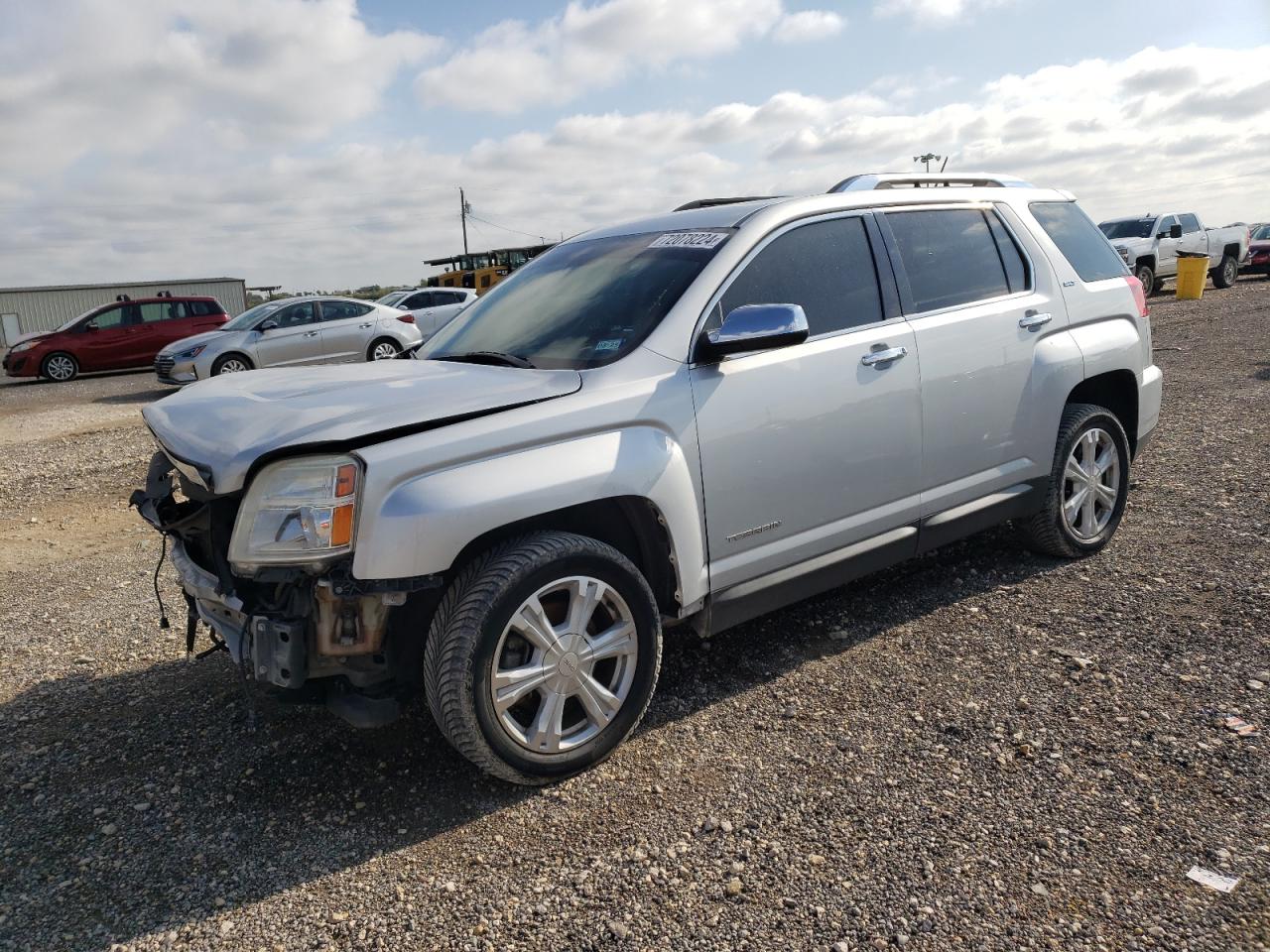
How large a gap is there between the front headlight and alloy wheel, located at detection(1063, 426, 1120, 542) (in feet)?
11.5

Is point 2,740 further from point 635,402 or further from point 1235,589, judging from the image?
point 1235,589

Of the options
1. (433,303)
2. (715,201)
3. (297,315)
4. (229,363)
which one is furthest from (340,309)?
(715,201)

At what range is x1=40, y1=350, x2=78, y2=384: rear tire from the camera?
19.5 meters

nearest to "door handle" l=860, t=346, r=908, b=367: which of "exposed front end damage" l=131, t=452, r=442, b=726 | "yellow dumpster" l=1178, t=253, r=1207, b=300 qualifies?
"exposed front end damage" l=131, t=452, r=442, b=726

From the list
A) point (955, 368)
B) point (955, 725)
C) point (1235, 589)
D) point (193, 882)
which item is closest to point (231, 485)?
point (193, 882)

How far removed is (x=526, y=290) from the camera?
4.09 metres

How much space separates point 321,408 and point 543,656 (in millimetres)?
1023

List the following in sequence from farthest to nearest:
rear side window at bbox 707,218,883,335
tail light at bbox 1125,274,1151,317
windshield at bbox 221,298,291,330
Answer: windshield at bbox 221,298,291,330, tail light at bbox 1125,274,1151,317, rear side window at bbox 707,218,883,335

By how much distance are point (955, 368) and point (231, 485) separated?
2886 millimetres

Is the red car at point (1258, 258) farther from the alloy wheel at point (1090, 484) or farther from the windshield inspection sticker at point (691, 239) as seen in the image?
the windshield inspection sticker at point (691, 239)

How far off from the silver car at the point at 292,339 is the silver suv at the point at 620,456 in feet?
37.1

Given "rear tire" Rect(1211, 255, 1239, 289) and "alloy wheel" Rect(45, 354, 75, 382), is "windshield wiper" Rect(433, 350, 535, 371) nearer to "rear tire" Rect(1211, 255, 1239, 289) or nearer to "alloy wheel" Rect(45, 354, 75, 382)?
"alloy wheel" Rect(45, 354, 75, 382)

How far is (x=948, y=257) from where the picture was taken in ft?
13.8

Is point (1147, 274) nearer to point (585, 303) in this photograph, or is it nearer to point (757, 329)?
point (585, 303)
